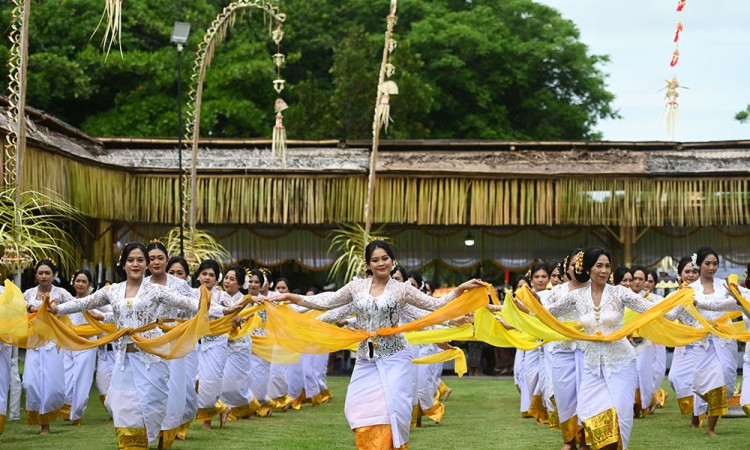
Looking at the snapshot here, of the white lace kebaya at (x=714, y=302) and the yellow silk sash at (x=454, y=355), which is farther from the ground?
the white lace kebaya at (x=714, y=302)

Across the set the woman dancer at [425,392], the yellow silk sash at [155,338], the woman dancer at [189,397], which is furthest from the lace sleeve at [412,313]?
the woman dancer at [425,392]

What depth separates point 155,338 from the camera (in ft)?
29.6

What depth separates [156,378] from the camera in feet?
29.7

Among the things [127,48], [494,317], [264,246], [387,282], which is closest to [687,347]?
[494,317]

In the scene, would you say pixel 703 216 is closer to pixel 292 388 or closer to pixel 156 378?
pixel 292 388

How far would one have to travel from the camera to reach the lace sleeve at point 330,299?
27.6 ft

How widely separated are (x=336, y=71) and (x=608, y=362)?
20.7 m

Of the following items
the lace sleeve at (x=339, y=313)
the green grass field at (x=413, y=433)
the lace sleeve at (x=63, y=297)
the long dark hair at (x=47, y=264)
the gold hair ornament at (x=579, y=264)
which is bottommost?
the green grass field at (x=413, y=433)

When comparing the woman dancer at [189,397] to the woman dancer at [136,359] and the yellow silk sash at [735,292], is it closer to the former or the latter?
the woman dancer at [136,359]

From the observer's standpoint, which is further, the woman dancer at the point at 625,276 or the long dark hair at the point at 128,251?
the woman dancer at the point at 625,276

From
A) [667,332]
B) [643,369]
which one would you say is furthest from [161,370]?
[643,369]

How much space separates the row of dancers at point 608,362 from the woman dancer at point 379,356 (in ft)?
3.20

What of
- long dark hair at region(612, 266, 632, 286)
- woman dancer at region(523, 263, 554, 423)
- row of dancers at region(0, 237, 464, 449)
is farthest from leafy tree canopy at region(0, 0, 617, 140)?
long dark hair at region(612, 266, 632, 286)

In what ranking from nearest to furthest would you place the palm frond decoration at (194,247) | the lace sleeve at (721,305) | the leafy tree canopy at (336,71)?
the lace sleeve at (721,305) < the palm frond decoration at (194,247) < the leafy tree canopy at (336,71)
